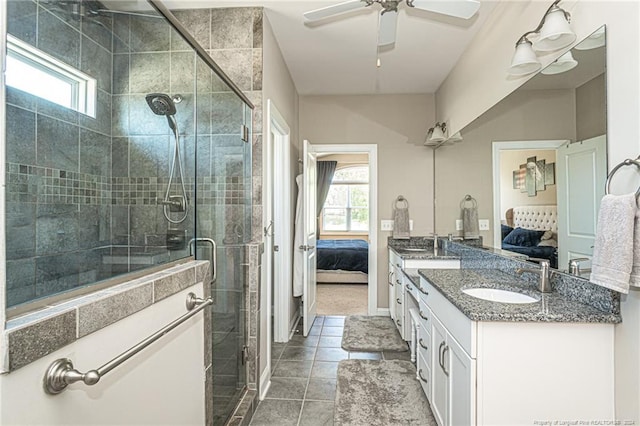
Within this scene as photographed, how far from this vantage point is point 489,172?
258 cm

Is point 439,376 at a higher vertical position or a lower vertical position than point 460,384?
lower

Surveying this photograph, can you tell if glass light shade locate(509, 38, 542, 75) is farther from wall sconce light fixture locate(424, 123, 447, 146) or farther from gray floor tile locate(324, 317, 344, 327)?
gray floor tile locate(324, 317, 344, 327)

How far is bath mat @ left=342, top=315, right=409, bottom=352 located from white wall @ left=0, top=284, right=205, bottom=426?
187cm

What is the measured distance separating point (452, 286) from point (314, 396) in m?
1.28

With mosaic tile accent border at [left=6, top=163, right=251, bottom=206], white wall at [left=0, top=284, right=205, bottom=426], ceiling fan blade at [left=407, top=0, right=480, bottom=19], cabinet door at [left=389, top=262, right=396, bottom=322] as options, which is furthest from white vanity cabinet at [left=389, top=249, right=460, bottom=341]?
ceiling fan blade at [left=407, top=0, right=480, bottom=19]

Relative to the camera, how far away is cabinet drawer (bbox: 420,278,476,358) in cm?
137

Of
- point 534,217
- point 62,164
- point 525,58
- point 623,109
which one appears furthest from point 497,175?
point 62,164

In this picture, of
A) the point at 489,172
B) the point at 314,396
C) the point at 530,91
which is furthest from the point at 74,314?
the point at 489,172

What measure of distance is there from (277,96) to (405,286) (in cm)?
200

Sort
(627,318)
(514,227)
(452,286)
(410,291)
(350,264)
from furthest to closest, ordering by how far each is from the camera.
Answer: (350,264), (410,291), (514,227), (452,286), (627,318)

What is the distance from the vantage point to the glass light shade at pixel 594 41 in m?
1.35

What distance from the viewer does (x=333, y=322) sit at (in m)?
3.92

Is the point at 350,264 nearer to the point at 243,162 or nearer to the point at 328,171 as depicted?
the point at 328,171

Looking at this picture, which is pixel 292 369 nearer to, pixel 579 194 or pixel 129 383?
pixel 129 383
